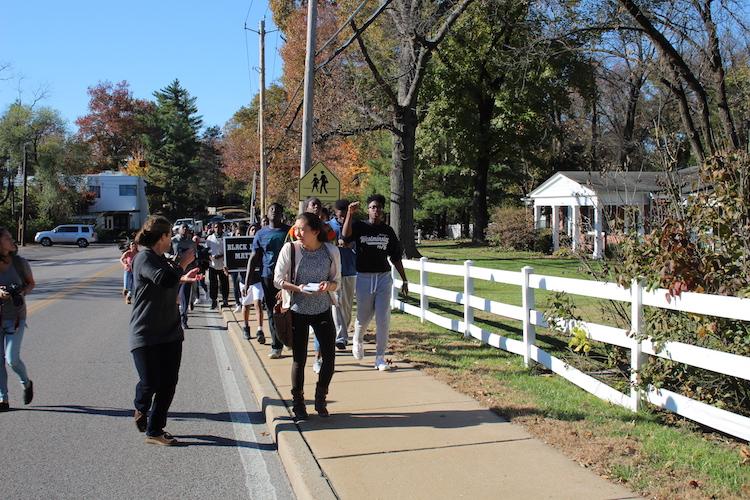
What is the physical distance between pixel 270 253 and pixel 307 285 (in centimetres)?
295

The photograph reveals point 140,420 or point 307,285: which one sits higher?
point 307,285

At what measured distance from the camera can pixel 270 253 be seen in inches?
338

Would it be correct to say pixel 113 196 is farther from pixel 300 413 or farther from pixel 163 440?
pixel 300 413

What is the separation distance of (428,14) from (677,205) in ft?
46.3

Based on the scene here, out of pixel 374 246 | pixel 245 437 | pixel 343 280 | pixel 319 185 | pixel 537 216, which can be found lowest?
pixel 245 437

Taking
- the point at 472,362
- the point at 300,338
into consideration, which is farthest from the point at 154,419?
the point at 472,362

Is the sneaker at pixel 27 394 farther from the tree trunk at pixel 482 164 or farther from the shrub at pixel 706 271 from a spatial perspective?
the tree trunk at pixel 482 164

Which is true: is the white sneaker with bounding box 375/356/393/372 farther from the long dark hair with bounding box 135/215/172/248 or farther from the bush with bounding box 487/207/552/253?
the bush with bounding box 487/207/552/253

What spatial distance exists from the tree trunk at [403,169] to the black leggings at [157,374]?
1692 cm

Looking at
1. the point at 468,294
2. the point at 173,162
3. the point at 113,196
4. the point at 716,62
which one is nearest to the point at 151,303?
the point at 468,294

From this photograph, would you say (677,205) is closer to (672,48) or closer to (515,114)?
(672,48)

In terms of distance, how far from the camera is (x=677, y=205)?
624 centimetres

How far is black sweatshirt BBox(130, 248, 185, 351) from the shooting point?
17.4 feet

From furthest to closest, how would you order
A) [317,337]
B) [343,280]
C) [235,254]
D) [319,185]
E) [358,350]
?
1. [235,254]
2. [319,185]
3. [343,280]
4. [358,350]
5. [317,337]
